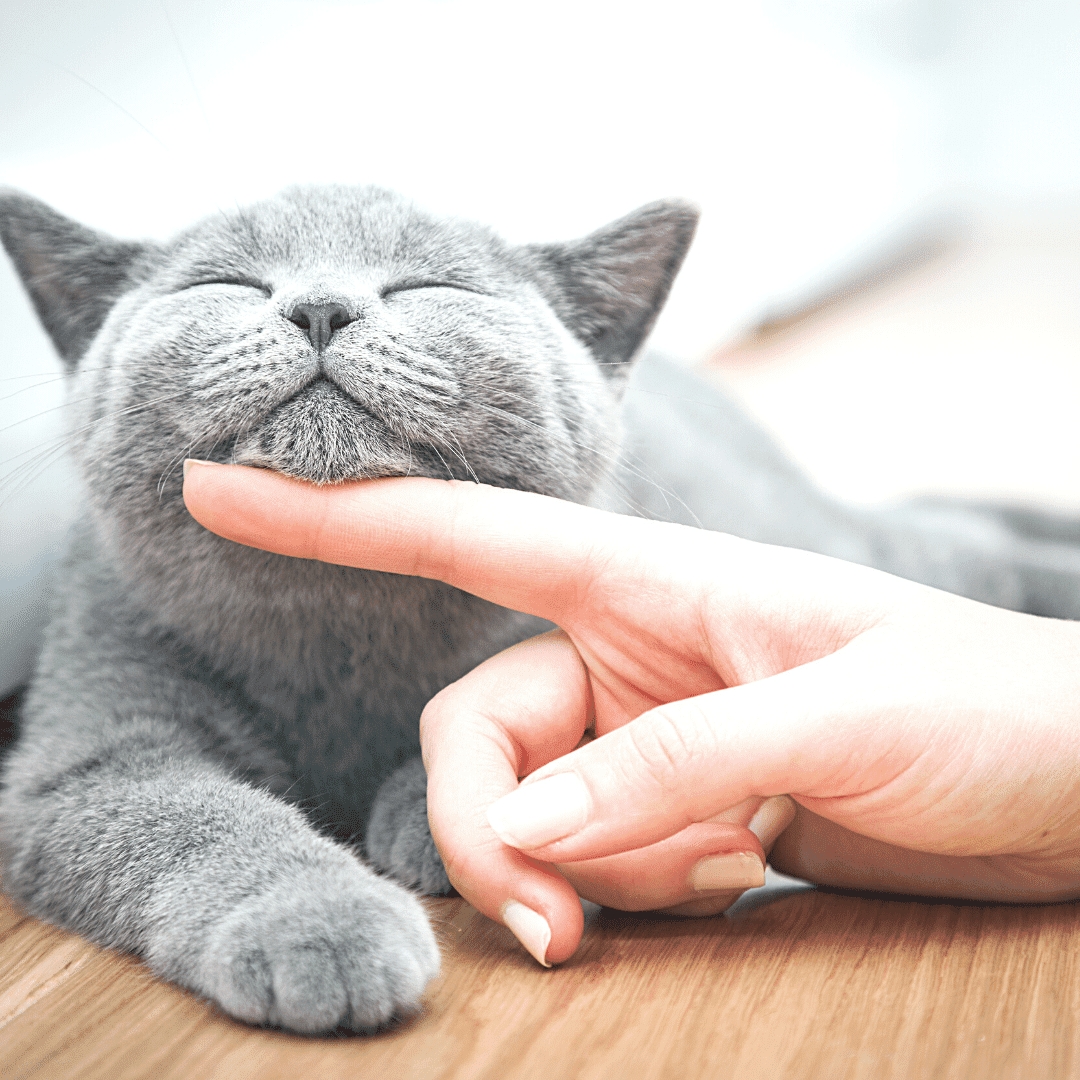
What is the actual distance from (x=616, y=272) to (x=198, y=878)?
25.0 inches

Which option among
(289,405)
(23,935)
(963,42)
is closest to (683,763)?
(289,405)

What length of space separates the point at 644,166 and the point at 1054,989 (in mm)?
1045

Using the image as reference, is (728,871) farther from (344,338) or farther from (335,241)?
(335,241)

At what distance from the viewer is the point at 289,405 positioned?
65 cm

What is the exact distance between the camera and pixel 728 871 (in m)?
0.58

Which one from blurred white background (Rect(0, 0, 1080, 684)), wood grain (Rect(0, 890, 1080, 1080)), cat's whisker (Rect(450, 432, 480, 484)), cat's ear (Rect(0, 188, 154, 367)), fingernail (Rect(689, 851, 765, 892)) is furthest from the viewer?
blurred white background (Rect(0, 0, 1080, 684))

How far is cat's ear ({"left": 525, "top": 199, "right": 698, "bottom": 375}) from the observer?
87 centimetres

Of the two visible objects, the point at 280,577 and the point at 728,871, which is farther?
the point at 280,577

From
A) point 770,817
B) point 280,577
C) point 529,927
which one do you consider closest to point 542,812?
point 529,927

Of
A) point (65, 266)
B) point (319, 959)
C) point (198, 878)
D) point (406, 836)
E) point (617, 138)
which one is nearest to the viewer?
point (319, 959)

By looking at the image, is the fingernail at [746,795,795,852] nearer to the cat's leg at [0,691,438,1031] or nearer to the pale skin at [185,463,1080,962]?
the pale skin at [185,463,1080,962]

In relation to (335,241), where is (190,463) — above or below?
below

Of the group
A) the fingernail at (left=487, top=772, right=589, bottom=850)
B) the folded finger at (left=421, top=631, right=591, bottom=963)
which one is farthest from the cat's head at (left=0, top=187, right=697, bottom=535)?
the fingernail at (left=487, top=772, right=589, bottom=850)

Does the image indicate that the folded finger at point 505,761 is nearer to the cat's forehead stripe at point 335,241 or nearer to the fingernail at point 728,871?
the fingernail at point 728,871
